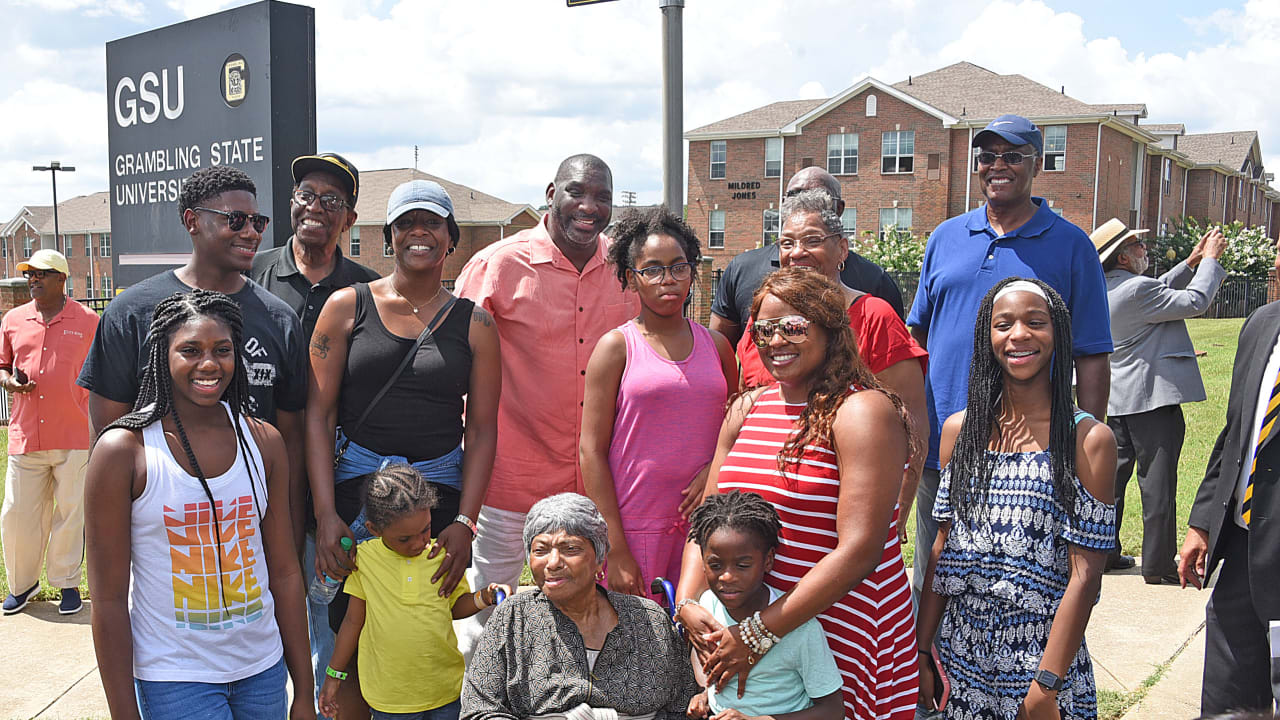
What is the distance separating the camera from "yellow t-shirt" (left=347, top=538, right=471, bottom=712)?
3.35 m

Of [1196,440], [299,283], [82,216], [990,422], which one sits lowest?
[1196,440]

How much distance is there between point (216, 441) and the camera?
2916mm

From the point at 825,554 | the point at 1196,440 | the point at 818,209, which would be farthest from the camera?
the point at 1196,440

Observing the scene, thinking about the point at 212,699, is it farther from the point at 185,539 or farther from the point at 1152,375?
the point at 1152,375

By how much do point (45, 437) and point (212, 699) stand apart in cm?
465

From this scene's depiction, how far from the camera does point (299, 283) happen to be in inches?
172

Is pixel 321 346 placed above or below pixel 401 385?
above

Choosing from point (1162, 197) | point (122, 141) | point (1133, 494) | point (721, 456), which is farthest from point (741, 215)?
point (721, 456)

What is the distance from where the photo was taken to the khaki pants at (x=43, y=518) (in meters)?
6.29

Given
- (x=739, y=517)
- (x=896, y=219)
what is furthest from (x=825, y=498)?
(x=896, y=219)

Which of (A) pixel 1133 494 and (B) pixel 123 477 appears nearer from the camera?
(B) pixel 123 477

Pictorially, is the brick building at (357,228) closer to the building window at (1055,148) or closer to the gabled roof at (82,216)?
the gabled roof at (82,216)

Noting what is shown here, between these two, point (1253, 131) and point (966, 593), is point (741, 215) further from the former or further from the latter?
point (966, 593)

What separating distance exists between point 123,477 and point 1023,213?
3493 mm
